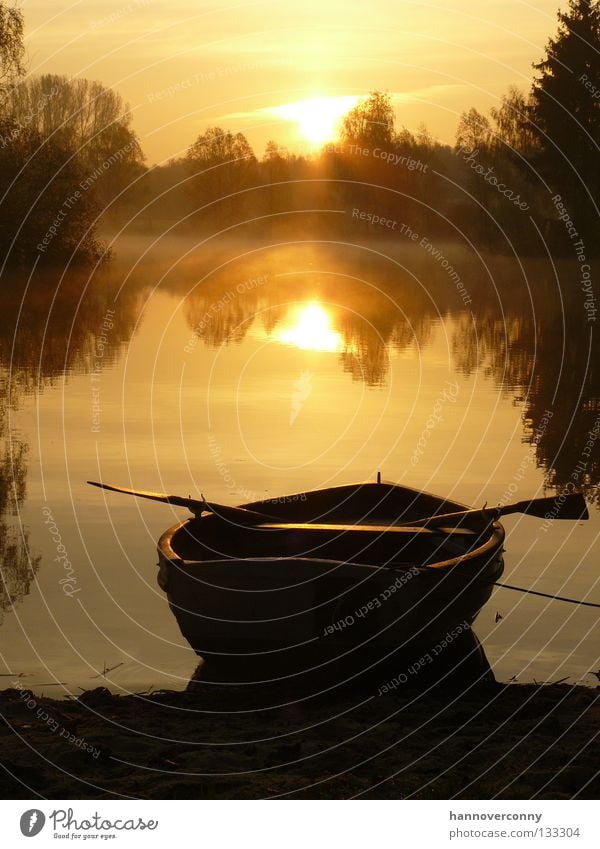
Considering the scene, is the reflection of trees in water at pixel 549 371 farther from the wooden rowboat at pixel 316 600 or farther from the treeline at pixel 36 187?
the treeline at pixel 36 187

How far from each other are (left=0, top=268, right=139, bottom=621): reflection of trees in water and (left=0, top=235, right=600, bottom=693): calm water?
8 cm

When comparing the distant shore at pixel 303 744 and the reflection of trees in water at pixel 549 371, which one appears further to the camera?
the reflection of trees in water at pixel 549 371

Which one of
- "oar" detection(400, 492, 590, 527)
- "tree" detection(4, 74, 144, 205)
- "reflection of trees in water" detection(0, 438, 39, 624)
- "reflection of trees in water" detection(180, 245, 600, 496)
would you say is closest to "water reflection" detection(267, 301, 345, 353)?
"reflection of trees in water" detection(180, 245, 600, 496)

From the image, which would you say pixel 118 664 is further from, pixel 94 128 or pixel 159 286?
pixel 94 128

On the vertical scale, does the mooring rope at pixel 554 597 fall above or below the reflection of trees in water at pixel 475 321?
below

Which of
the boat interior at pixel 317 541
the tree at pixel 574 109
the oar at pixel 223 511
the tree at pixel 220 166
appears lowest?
the boat interior at pixel 317 541

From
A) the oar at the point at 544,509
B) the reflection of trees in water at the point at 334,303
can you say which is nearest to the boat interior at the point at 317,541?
the oar at the point at 544,509

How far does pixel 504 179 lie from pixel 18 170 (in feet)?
154

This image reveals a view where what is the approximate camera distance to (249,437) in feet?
78.9

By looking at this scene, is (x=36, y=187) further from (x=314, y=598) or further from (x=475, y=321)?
(x=314, y=598)

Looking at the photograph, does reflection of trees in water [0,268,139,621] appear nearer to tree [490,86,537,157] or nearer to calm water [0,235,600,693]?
calm water [0,235,600,693]

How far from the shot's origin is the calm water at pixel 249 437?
553 inches
